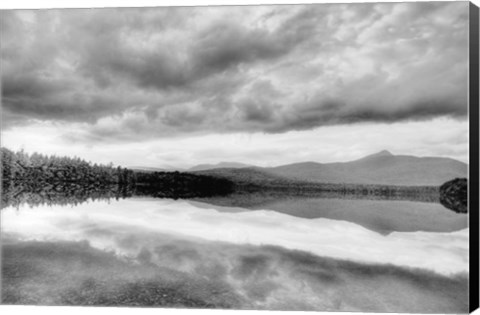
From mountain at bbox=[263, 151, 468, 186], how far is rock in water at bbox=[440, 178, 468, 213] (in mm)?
52

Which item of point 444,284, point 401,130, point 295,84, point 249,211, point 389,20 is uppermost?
point 389,20

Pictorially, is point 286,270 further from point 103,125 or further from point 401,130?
point 103,125

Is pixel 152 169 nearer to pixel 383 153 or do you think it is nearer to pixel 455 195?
pixel 383 153

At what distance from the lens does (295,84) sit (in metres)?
5.84

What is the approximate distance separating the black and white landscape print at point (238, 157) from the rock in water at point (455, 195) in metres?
0.01

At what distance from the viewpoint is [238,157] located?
19.4 ft

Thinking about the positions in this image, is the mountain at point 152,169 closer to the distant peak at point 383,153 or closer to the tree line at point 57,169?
the tree line at point 57,169

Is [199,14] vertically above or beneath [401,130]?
above

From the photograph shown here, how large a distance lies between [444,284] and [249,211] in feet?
6.05

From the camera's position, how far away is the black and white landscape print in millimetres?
5609

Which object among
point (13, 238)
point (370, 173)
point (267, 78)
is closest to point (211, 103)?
point (267, 78)

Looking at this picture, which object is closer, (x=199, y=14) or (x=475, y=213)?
(x=475, y=213)

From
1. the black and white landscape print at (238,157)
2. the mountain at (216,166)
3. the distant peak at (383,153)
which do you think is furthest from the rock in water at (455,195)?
the mountain at (216,166)

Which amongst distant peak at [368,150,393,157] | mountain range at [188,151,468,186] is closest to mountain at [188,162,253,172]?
mountain range at [188,151,468,186]
